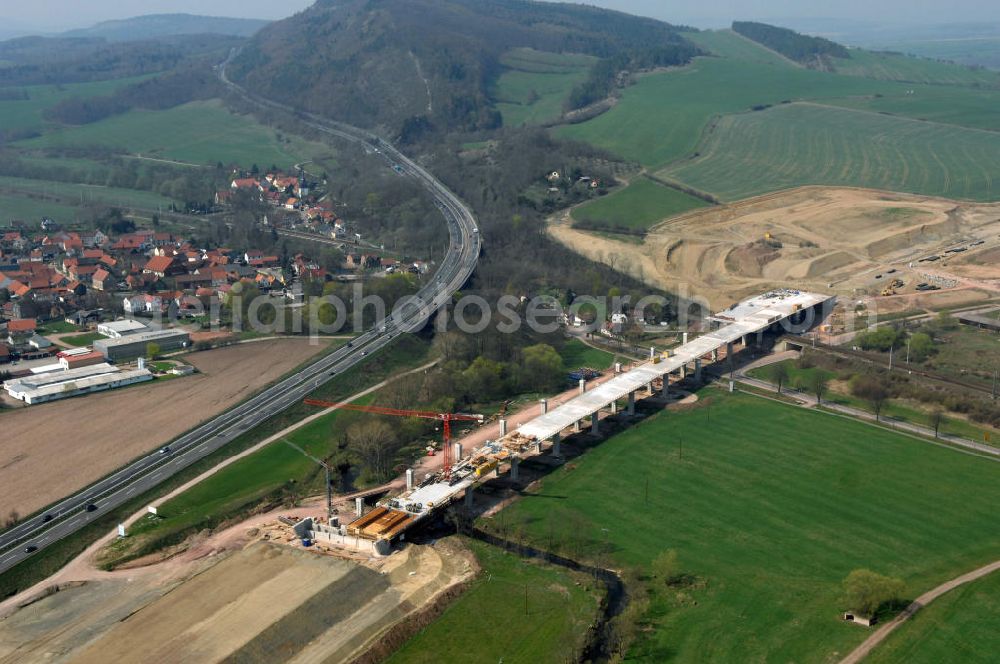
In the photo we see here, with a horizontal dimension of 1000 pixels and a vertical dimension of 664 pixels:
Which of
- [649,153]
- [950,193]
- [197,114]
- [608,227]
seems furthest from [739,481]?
[197,114]

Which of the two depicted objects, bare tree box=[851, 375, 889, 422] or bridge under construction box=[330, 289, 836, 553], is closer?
bridge under construction box=[330, 289, 836, 553]

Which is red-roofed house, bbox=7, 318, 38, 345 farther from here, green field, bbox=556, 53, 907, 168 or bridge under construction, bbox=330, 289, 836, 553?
green field, bbox=556, 53, 907, 168

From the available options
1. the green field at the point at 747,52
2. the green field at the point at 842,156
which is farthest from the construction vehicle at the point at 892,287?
the green field at the point at 747,52

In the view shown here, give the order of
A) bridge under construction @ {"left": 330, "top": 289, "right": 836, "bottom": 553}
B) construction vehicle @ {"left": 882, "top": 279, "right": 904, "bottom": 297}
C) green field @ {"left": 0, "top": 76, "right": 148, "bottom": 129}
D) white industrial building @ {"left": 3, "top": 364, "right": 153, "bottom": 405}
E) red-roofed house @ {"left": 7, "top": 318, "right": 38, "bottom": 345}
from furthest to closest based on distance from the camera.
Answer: green field @ {"left": 0, "top": 76, "right": 148, "bottom": 129} < construction vehicle @ {"left": 882, "top": 279, "right": 904, "bottom": 297} < red-roofed house @ {"left": 7, "top": 318, "right": 38, "bottom": 345} < white industrial building @ {"left": 3, "top": 364, "right": 153, "bottom": 405} < bridge under construction @ {"left": 330, "top": 289, "right": 836, "bottom": 553}

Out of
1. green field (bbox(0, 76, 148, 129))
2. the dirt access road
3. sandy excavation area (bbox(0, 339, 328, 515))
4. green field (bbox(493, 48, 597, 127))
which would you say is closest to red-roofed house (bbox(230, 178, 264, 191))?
green field (bbox(493, 48, 597, 127))

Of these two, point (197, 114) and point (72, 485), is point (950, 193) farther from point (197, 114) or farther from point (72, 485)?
point (197, 114)

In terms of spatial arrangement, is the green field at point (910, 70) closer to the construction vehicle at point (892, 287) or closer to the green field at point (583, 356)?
the construction vehicle at point (892, 287)

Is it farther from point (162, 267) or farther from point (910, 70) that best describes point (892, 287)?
point (910, 70)
